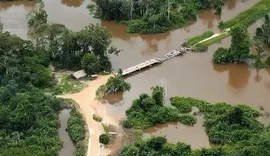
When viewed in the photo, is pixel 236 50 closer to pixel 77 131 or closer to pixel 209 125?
pixel 209 125

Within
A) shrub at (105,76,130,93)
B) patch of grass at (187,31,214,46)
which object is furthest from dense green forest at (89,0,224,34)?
shrub at (105,76,130,93)

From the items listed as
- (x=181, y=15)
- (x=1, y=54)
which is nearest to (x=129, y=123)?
(x=1, y=54)

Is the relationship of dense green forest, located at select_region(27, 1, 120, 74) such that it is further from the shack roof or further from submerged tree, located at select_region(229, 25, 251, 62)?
submerged tree, located at select_region(229, 25, 251, 62)

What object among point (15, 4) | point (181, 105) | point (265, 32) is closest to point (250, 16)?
point (265, 32)

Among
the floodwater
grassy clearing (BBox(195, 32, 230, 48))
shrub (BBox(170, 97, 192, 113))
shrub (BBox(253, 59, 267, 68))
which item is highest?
grassy clearing (BBox(195, 32, 230, 48))

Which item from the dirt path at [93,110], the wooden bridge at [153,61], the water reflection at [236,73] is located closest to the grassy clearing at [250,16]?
the wooden bridge at [153,61]

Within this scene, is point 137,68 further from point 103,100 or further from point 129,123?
point 129,123
